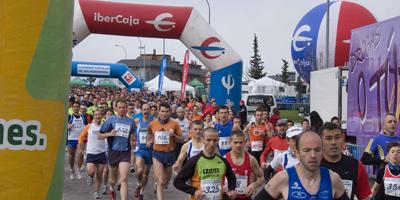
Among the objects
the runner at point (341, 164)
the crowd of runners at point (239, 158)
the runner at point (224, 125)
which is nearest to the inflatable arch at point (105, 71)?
the crowd of runners at point (239, 158)

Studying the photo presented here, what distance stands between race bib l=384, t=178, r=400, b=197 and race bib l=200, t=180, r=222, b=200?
2.06m

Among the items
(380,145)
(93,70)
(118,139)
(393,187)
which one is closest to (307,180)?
(393,187)

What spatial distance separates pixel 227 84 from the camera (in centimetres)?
1850

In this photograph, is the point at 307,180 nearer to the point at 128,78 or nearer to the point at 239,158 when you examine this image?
the point at 239,158

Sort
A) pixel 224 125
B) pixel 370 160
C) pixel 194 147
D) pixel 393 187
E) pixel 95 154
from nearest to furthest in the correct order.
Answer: pixel 393 187 < pixel 370 160 < pixel 194 147 < pixel 95 154 < pixel 224 125

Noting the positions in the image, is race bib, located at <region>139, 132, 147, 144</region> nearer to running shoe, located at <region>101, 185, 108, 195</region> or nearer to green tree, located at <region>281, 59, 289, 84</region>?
running shoe, located at <region>101, 185, 108, 195</region>

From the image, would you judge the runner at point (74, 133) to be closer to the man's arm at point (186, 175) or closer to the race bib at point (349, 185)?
the man's arm at point (186, 175)

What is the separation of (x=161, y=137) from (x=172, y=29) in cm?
779

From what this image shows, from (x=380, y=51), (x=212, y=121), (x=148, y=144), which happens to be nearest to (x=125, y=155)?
(x=148, y=144)

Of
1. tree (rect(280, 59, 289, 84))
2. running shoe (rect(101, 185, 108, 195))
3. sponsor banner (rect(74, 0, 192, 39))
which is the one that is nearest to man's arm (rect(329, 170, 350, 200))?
running shoe (rect(101, 185, 108, 195))

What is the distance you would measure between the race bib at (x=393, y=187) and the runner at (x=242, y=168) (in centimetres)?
148

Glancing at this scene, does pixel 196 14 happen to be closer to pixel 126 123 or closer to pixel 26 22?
pixel 126 123

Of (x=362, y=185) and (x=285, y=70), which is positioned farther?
(x=285, y=70)

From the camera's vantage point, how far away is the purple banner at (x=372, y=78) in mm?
11594
